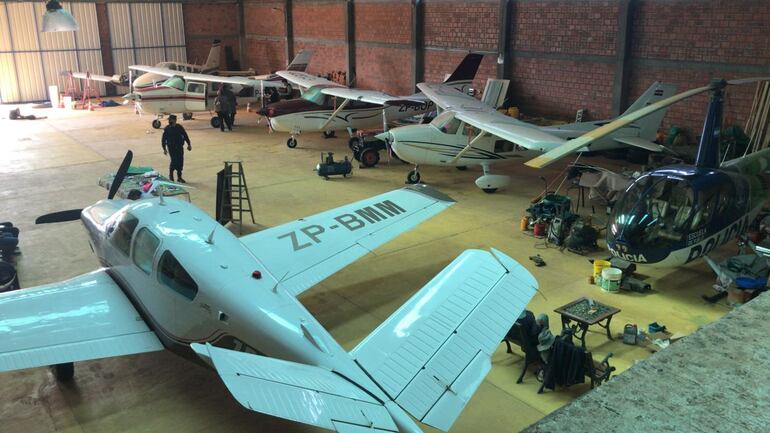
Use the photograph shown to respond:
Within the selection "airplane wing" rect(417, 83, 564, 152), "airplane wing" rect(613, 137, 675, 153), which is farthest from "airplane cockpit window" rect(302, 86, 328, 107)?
"airplane wing" rect(613, 137, 675, 153)

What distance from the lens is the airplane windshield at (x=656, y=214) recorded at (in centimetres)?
912

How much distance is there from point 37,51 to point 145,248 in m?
28.0

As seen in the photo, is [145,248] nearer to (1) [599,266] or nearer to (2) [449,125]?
(1) [599,266]

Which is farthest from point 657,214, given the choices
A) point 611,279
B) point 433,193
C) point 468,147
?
point 468,147

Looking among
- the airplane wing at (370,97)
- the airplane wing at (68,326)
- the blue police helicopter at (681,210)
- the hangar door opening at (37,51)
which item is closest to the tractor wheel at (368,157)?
the airplane wing at (370,97)

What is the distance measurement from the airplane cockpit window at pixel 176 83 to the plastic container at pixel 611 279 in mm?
18503

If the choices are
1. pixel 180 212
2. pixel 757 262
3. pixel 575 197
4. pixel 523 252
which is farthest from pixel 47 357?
pixel 575 197

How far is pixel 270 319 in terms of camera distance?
5922 millimetres

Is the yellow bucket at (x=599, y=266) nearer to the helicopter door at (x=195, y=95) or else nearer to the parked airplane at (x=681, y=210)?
the parked airplane at (x=681, y=210)

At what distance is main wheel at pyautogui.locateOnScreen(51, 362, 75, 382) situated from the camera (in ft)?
23.7

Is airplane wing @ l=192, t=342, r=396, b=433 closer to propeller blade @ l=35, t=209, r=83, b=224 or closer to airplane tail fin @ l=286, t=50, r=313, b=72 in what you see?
propeller blade @ l=35, t=209, r=83, b=224

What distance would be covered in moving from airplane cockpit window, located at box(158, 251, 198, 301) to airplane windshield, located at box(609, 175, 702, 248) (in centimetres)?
619

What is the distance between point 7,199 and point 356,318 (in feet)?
34.1

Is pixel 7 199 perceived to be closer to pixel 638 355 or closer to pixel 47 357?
pixel 47 357
